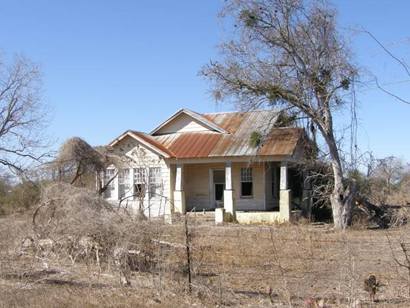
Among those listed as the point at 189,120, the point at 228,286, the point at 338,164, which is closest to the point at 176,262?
the point at 228,286

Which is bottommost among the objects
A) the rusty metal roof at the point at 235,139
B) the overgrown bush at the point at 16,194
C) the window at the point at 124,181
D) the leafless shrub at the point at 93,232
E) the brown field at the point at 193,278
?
the brown field at the point at 193,278

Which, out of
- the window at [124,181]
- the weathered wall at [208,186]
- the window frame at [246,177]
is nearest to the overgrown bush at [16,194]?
the window at [124,181]

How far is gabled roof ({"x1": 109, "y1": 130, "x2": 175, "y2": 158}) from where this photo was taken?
32.1 m

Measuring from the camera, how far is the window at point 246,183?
32.2 meters

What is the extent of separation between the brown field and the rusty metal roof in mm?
13810

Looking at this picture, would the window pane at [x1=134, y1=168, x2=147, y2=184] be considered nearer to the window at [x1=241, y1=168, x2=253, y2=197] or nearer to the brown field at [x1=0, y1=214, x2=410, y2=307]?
the window at [x1=241, y1=168, x2=253, y2=197]

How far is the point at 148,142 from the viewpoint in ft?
107

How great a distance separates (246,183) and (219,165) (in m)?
1.94

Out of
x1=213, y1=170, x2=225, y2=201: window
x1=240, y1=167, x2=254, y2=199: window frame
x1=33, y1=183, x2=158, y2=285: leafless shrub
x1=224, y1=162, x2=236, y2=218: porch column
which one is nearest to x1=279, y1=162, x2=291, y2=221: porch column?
x1=224, y1=162, x2=236, y2=218: porch column

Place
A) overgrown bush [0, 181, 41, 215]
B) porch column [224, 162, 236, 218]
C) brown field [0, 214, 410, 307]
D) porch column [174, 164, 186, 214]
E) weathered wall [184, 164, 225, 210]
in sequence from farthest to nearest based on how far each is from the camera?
weathered wall [184, 164, 225, 210] < porch column [174, 164, 186, 214] < porch column [224, 162, 236, 218] < overgrown bush [0, 181, 41, 215] < brown field [0, 214, 410, 307]

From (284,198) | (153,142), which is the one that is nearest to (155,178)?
(153,142)

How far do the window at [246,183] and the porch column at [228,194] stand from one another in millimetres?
1849

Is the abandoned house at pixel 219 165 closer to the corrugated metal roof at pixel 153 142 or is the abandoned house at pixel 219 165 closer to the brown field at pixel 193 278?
the corrugated metal roof at pixel 153 142

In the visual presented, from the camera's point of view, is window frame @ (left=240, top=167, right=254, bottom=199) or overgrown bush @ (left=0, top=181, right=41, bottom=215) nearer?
overgrown bush @ (left=0, top=181, right=41, bottom=215)
